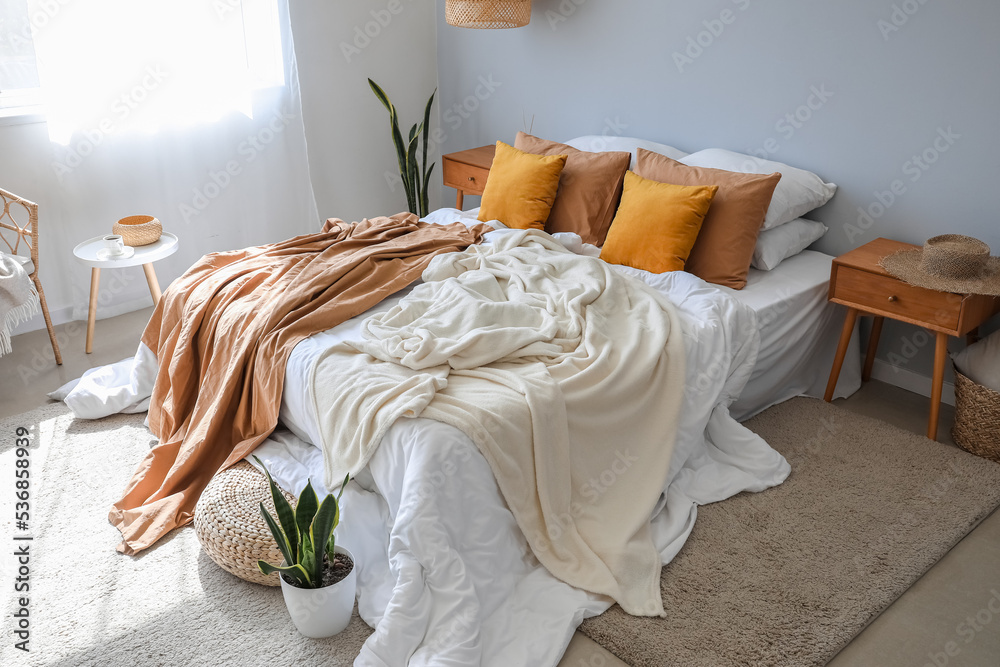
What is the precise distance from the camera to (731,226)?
3084mm

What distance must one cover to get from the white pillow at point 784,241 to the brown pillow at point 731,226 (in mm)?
78

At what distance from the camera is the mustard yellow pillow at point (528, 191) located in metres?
3.49

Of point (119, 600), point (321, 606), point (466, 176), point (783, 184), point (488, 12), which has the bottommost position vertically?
point (119, 600)

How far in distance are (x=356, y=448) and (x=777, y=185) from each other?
79.1 inches

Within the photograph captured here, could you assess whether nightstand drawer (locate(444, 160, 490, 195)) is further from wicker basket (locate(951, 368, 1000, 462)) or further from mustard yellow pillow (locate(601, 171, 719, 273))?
wicker basket (locate(951, 368, 1000, 462))

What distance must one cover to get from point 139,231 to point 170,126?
2.44 ft

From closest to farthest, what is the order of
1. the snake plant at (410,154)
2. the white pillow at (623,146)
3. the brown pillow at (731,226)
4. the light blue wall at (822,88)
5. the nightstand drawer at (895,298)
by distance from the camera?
1. the nightstand drawer at (895,298)
2. the light blue wall at (822,88)
3. the brown pillow at (731,226)
4. the white pillow at (623,146)
5. the snake plant at (410,154)

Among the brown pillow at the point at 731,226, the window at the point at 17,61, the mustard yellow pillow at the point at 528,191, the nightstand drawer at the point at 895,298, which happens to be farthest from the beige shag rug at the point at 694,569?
the window at the point at 17,61

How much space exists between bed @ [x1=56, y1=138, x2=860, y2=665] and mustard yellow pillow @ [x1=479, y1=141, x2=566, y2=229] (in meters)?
0.20

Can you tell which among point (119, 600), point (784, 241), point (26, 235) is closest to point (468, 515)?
point (119, 600)

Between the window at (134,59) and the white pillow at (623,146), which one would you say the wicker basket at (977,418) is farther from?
the window at (134,59)

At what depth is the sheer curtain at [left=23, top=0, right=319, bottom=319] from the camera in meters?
3.78

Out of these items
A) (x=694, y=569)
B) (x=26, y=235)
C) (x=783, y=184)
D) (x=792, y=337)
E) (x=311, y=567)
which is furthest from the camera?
(x=26, y=235)

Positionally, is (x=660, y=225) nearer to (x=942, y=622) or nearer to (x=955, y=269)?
(x=955, y=269)
